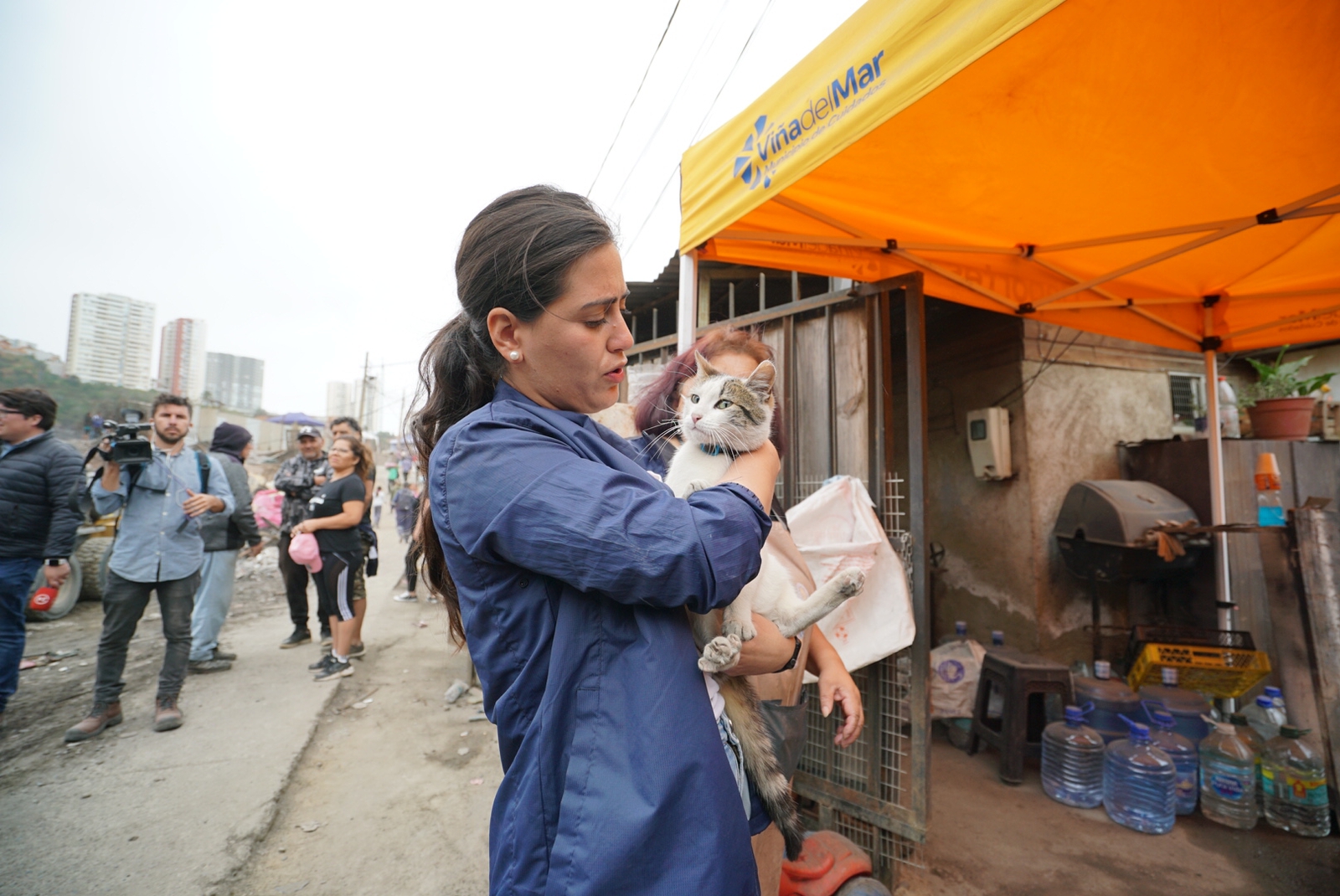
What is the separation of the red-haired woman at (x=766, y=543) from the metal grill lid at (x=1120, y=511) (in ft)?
10.2

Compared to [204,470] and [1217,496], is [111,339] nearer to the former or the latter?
[204,470]

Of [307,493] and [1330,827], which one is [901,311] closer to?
[1330,827]

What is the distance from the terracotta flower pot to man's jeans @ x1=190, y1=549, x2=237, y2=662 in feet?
27.3

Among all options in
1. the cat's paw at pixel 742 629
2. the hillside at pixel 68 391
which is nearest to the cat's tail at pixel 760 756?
the cat's paw at pixel 742 629

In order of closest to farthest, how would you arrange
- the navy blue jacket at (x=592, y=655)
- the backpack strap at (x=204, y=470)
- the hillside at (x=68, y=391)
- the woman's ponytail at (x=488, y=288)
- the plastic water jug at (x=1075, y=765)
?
1. the navy blue jacket at (x=592, y=655)
2. the woman's ponytail at (x=488, y=288)
3. the plastic water jug at (x=1075, y=765)
4. the backpack strap at (x=204, y=470)
5. the hillside at (x=68, y=391)

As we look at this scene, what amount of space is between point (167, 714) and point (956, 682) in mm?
5288

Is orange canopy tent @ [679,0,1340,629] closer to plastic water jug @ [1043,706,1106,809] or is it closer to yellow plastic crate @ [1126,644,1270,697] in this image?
yellow plastic crate @ [1126,644,1270,697]

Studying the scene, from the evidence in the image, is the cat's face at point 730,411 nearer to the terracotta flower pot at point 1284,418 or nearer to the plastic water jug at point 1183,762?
the plastic water jug at point 1183,762

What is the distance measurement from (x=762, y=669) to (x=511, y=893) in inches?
23.6

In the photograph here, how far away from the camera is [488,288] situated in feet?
3.15

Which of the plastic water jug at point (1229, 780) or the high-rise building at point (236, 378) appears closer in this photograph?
the plastic water jug at point (1229, 780)

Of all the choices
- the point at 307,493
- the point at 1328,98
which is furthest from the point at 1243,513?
the point at 307,493

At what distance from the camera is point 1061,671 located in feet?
11.1

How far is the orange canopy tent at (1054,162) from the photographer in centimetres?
155
